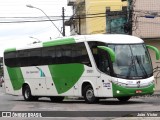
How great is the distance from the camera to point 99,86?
23219 millimetres

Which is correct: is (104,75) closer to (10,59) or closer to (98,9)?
(10,59)

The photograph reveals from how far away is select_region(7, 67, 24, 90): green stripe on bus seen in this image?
30469 millimetres

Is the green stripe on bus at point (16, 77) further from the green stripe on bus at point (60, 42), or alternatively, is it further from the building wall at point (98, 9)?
the building wall at point (98, 9)

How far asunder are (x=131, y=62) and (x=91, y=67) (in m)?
2.01

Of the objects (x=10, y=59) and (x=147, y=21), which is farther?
(x=147, y=21)

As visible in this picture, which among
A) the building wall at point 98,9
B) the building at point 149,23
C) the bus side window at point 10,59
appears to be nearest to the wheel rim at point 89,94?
the bus side window at point 10,59

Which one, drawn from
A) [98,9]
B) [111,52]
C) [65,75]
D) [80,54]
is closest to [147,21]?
[65,75]

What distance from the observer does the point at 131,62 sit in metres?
22.7

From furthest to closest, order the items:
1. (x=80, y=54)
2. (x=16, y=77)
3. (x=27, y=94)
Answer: (x=16, y=77) → (x=27, y=94) → (x=80, y=54)

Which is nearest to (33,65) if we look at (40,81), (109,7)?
(40,81)

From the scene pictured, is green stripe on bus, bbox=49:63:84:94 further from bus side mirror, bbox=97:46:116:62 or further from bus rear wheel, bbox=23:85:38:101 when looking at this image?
bus rear wheel, bbox=23:85:38:101

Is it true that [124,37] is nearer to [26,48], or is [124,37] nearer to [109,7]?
[26,48]

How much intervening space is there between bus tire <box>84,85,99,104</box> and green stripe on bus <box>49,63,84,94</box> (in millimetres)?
816

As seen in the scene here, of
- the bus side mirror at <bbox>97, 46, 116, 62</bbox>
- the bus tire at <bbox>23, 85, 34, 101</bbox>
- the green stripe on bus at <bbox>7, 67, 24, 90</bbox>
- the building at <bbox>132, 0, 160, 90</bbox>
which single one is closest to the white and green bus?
the bus side mirror at <bbox>97, 46, 116, 62</bbox>
